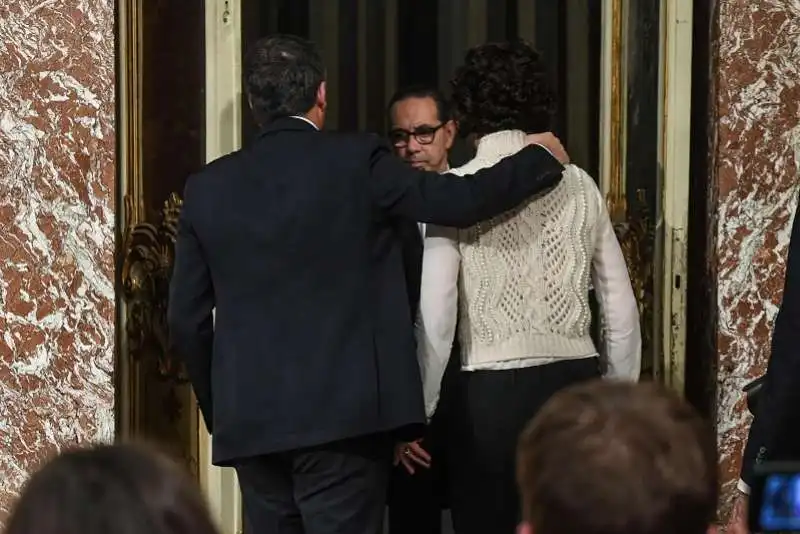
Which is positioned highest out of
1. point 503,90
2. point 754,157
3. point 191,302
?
point 503,90

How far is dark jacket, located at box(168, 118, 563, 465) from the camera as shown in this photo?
2523 mm

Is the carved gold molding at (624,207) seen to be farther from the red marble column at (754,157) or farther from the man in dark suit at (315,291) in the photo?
the man in dark suit at (315,291)

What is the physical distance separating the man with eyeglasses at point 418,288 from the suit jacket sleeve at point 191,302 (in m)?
0.39

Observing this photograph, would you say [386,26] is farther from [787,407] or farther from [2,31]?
[787,407]

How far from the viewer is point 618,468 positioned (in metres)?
1.27

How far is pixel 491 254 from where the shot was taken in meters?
2.64

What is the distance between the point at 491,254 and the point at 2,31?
1.27 m

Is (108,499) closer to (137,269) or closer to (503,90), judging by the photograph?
(503,90)

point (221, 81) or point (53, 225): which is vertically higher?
point (221, 81)

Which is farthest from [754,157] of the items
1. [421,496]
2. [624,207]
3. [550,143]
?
[421,496]

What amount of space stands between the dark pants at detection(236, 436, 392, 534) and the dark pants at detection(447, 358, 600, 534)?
0.15m

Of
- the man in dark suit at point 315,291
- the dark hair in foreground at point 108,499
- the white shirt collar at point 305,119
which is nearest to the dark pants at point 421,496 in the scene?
the man in dark suit at point 315,291

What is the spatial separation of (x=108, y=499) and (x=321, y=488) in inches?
55.4

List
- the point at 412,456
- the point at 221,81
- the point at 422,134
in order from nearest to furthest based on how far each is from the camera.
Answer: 1. the point at 412,456
2. the point at 422,134
3. the point at 221,81
